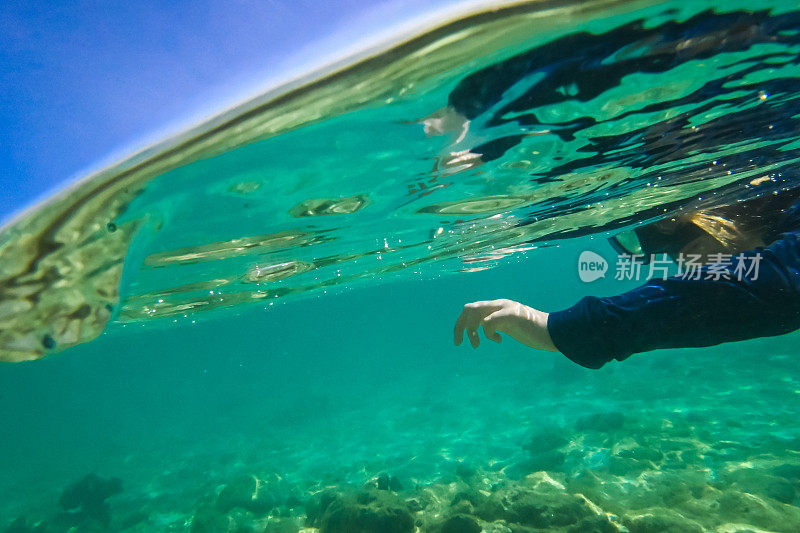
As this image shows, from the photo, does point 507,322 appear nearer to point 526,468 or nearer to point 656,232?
point 656,232

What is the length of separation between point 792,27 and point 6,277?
13.1 m

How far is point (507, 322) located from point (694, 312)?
1.09m

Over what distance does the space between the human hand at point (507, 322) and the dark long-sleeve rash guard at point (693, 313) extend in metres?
0.23

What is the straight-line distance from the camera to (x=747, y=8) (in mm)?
4219

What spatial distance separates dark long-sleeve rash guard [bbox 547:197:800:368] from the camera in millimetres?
2125

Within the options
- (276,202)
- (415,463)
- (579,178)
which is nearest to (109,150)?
(276,202)

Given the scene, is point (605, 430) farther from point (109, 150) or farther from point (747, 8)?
point (109, 150)

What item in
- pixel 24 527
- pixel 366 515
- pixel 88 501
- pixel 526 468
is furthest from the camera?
pixel 88 501

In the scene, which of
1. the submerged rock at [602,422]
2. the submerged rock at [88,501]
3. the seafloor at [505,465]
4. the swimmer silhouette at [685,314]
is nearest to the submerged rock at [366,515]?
the seafloor at [505,465]

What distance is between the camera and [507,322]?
282 cm

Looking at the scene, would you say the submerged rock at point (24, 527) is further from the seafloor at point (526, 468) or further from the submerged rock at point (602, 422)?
the submerged rock at point (602, 422)

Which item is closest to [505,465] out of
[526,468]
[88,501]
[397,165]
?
[526,468]

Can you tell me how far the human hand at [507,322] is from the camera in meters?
2.63

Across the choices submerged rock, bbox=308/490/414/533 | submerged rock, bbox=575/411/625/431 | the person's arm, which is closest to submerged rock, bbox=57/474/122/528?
submerged rock, bbox=308/490/414/533
